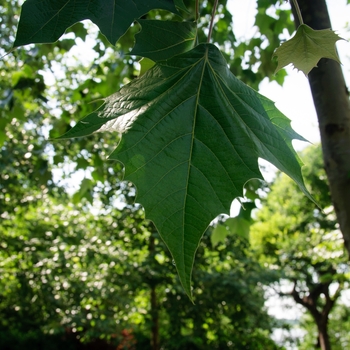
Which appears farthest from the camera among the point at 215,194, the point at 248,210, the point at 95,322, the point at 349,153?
the point at 95,322

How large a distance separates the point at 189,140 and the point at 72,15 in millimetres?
309

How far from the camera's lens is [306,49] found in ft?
2.63

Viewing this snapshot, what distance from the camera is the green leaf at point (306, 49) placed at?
2.58ft

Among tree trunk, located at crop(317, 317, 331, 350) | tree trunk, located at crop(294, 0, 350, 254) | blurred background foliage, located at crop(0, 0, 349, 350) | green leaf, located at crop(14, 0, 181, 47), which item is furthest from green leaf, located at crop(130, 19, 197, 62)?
tree trunk, located at crop(317, 317, 331, 350)

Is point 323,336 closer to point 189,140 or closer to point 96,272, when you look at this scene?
point 96,272

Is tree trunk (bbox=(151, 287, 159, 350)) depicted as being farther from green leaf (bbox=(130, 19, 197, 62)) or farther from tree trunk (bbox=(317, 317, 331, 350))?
tree trunk (bbox=(317, 317, 331, 350))

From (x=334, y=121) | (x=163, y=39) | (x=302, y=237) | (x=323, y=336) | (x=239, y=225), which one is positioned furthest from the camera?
(x=302, y=237)

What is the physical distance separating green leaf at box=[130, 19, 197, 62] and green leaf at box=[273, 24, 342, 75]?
228mm

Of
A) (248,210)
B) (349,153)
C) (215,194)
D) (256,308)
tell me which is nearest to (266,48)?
(248,210)

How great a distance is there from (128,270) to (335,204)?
5788 mm

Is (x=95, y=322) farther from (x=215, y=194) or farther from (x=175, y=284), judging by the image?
(x=215, y=194)

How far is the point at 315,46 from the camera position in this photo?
80cm

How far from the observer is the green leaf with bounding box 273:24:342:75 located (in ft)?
2.58

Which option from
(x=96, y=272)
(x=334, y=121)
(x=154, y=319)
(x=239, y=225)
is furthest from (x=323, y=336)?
(x=334, y=121)
